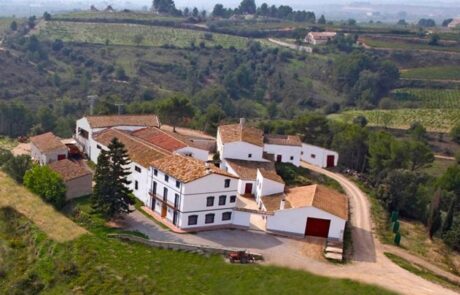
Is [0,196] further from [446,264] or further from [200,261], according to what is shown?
[446,264]

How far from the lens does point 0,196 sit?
164 feet

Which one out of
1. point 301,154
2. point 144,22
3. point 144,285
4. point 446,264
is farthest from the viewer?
point 144,22

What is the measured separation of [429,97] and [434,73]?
17.9 metres

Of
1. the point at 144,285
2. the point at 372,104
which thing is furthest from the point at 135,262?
the point at 372,104

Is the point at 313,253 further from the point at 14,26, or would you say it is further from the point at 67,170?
the point at 14,26

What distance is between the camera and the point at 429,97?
452 feet

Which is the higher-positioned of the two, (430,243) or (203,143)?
(203,143)

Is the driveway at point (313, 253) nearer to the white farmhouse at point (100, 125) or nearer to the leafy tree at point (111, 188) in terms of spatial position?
the leafy tree at point (111, 188)

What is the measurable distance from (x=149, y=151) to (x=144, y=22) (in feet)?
450

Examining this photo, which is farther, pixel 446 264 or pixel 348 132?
pixel 348 132

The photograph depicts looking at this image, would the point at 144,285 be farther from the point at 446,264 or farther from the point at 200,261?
the point at 446,264

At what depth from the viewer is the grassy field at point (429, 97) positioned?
130012 mm

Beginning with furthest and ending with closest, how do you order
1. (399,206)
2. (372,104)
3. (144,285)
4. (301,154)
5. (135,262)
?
(372,104), (301,154), (399,206), (135,262), (144,285)

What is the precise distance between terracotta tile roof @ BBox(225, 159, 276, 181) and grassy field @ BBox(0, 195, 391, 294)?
1477 centimetres
